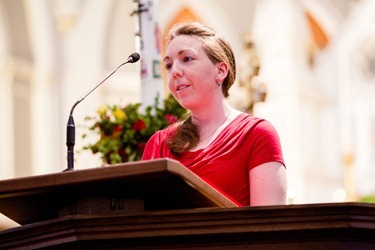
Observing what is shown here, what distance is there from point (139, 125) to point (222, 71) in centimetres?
258

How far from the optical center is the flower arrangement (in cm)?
534

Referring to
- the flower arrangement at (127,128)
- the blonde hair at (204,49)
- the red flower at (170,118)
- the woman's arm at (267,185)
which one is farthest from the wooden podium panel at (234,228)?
the flower arrangement at (127,128)

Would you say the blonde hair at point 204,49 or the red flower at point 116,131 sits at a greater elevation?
the red flower at point 116,131

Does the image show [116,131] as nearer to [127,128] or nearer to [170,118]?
[127,128]

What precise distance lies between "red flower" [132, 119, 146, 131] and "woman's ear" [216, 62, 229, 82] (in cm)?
255

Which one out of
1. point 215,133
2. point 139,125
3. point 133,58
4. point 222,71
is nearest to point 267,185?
point 215,133

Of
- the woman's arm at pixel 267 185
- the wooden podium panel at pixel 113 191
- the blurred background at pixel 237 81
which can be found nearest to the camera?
the wooden podium panel at pixel 113 191

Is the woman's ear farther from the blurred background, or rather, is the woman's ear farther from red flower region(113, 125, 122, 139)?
the blurred background

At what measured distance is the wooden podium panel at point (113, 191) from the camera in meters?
2.18

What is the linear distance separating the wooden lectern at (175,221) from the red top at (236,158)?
0.35 metres

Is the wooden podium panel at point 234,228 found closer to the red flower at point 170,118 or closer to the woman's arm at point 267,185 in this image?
the woman's arm at point 267,185

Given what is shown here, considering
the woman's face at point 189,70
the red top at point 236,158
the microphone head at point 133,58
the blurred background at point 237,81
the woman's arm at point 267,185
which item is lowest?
the woman's arm at point 267,185

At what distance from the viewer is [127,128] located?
5.43 metres

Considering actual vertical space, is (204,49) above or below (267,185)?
above
